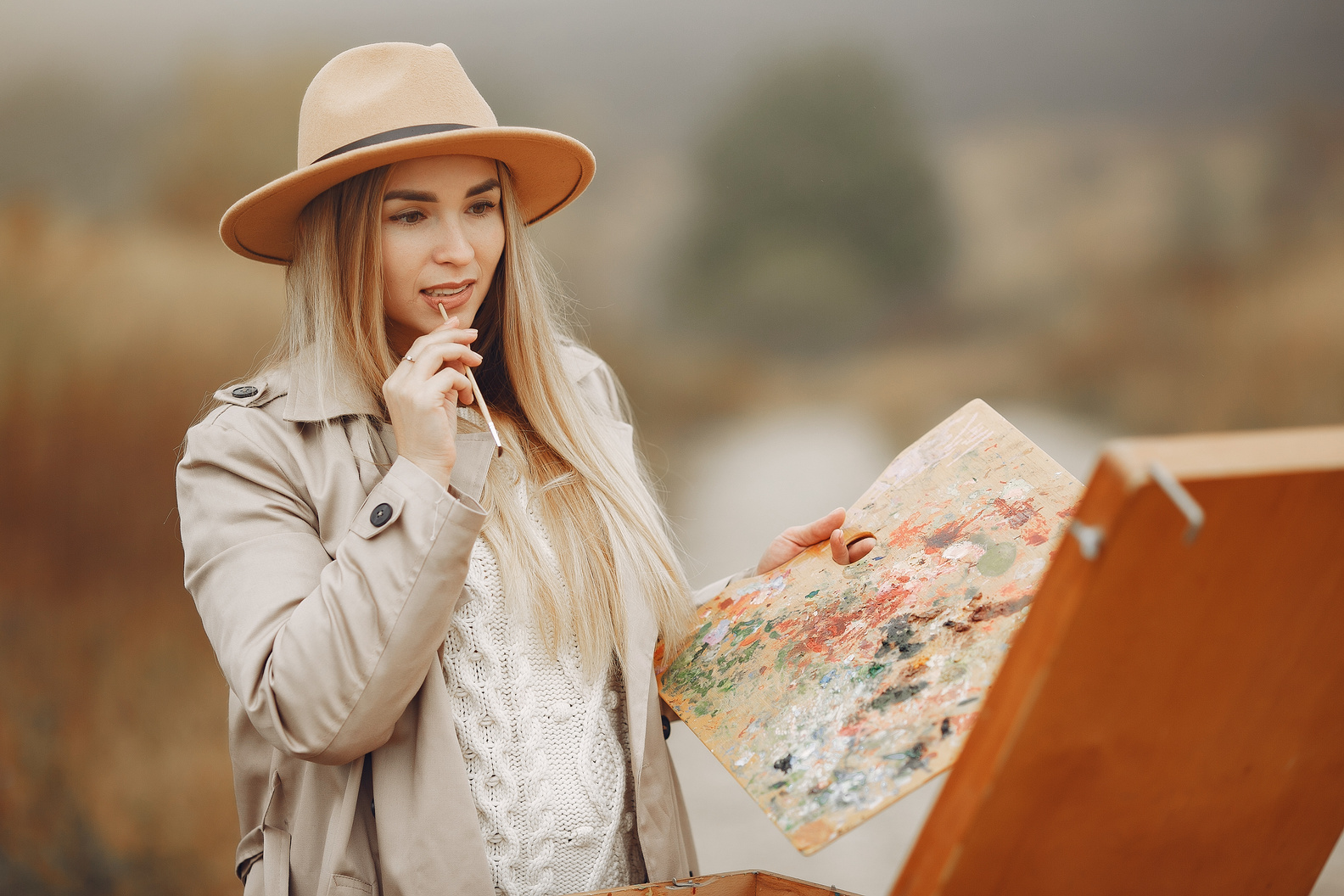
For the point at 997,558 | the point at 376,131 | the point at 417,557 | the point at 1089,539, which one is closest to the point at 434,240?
the point at 376,131

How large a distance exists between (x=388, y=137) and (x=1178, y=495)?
2.91 feet

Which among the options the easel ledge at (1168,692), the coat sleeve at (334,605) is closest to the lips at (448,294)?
the coat sleeve at (334,605)

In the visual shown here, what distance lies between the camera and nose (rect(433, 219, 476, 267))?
1.11 metres

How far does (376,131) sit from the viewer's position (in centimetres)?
108

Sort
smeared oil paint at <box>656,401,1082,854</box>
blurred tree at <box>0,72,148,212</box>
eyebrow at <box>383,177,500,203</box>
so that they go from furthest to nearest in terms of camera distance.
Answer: blurred tree at <box>0,72,148,212</box> → eyebrow at <box>383,177,500,203</box> → smeared oil paint at <box>656,401,1082,854</box>

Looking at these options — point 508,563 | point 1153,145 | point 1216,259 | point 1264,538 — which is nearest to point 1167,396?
point 1216,259

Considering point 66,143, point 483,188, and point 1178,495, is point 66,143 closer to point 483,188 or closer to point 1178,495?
point 483,188

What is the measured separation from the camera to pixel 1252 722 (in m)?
0.62

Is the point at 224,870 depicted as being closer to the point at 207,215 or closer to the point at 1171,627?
the point at 207,215

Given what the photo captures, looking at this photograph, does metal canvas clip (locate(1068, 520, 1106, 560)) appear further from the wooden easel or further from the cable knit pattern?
the cable knit pattern

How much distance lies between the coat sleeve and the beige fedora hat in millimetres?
341

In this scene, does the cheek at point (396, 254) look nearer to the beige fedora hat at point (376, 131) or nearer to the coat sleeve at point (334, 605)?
the beige fedora hat at point (376, 131)

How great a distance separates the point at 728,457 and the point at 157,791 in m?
1.79

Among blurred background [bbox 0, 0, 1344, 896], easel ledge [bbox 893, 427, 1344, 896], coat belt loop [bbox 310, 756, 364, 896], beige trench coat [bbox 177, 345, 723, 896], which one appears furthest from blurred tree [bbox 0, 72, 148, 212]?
easel ledge [bbox 893, 427, 1344, 896]
